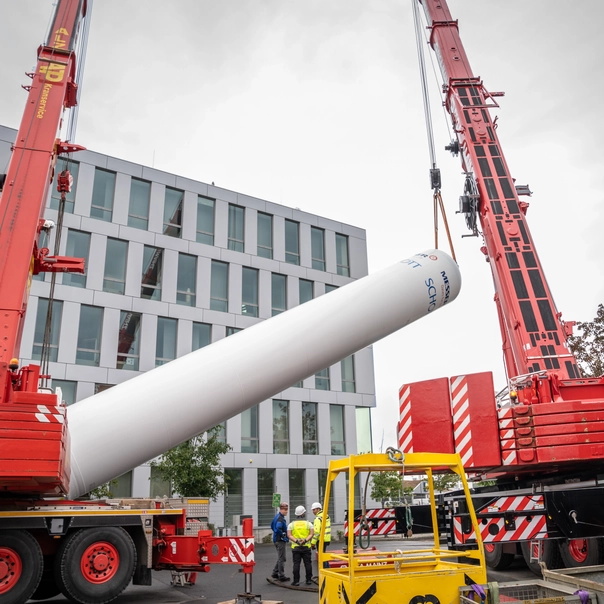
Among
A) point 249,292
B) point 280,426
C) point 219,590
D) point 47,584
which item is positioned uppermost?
point 249,292

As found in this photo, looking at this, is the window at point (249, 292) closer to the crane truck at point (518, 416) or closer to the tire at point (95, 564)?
the crane truck at point (518, 416)

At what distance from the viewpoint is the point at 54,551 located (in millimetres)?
8258

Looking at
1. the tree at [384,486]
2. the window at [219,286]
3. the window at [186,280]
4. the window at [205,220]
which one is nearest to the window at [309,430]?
the tree at [384,486]

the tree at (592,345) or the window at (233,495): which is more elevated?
the tree at (592,345)

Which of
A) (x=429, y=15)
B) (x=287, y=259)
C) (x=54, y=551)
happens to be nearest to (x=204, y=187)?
(x=287, y=259)

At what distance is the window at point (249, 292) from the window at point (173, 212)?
3640mm

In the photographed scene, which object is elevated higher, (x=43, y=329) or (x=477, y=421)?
(x=43, y=329)

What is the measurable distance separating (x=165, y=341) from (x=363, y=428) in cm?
1123

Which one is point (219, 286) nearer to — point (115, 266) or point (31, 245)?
point (115, 266)

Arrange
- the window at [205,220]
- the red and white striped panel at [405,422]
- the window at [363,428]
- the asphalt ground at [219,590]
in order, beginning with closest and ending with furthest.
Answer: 1. the red and white striped panel at [405,422]
2. the asphalt ground at [219,590]
3. the window at [205,220]
4. the window at [363,428]

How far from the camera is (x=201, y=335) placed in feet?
84.0

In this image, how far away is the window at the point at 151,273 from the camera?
24.6m

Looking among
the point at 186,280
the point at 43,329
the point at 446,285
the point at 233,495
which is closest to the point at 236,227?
the point at 186,280

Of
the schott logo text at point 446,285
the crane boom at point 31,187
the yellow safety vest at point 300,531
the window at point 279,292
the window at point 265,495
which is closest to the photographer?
the crane boom at point 31,187
